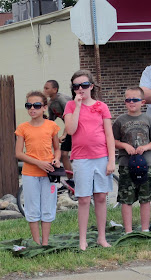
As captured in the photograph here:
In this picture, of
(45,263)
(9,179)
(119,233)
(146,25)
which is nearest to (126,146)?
(119,233)

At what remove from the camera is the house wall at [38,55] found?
17.7 metres

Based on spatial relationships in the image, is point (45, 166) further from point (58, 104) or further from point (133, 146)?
point (58, 104)

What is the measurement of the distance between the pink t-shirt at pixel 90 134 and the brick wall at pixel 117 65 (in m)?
10.7

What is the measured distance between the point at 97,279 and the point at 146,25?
12.2m

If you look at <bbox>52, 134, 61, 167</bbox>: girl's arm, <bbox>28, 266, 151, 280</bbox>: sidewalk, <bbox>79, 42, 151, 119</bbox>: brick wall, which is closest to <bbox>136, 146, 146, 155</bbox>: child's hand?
<bbox>52, 134, 61, 167</bbox>: girl's arm

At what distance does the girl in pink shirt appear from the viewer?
5.94 meters

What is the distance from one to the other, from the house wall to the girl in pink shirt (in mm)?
11146

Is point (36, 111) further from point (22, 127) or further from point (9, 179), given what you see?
point (9, 179)

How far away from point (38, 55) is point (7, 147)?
368 inches

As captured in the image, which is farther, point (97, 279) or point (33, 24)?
point (33, 24)

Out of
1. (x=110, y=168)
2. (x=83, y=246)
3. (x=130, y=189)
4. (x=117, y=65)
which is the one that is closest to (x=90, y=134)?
(x=110, y=168)

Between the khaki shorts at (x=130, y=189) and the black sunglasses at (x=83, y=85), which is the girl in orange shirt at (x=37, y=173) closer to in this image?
the black sunglasses at (x=83, y=85)

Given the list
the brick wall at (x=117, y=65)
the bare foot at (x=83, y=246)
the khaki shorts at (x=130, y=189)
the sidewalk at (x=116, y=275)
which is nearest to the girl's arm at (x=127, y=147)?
the khaki shorts at (x=130, y=189)

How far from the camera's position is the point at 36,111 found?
6074mm
